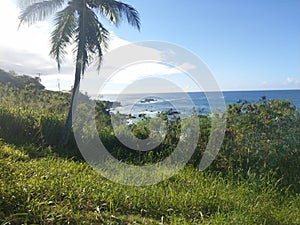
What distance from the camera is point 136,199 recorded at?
298 centimetres

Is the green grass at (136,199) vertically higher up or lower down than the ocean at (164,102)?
lower down

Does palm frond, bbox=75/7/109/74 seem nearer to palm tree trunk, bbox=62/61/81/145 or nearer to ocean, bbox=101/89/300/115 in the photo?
palm tree trunk, bbox=62/61/81/145

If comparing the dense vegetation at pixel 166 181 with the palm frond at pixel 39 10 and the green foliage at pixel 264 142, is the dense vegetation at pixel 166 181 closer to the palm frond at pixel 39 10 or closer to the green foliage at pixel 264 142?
the green foliage at pixel 264 142

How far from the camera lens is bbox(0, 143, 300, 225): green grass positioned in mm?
2529

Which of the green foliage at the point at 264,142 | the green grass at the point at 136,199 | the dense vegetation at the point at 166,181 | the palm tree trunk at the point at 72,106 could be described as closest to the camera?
the green grass at the point at 136,199

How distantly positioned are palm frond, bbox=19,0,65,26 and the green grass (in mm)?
3460

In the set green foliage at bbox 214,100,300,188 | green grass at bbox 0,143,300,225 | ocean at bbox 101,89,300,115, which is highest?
ocean at bbox 101,89,300,115

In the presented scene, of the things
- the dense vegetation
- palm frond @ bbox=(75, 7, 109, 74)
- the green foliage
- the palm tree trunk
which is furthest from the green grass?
palm frond @ bbox=(75, 7, 109, 74)

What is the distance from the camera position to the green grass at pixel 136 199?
2.53m

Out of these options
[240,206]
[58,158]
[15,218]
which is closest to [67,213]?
[15,218]

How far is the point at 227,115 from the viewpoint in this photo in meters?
4.64

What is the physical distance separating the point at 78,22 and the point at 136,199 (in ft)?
14.0

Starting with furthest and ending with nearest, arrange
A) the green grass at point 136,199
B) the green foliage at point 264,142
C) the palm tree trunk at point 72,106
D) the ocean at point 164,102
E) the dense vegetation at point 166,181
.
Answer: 1. the palm tree trunk at point 72,106
2. the ocean at point 164,102
3. the green foliage at point 264,142
4. the dense vegetation at point 166,181
5. the green grass at point 136,199

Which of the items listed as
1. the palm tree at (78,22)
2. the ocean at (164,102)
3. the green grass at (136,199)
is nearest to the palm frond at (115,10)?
the palm tree at (78,22)
